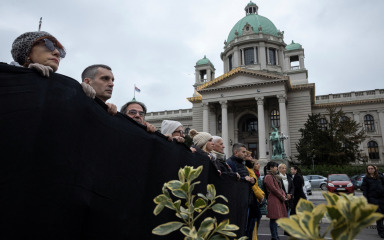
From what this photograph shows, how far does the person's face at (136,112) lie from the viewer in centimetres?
347

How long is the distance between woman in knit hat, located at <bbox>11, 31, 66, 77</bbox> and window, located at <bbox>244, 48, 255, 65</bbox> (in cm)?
4501

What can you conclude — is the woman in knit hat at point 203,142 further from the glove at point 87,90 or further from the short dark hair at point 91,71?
the glove at point 87,90

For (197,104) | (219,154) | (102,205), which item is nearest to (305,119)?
(197,104)

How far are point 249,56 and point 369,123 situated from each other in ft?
68.4

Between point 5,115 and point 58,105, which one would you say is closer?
point 5,115

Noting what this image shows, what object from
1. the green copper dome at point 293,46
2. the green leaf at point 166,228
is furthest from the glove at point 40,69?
the green copper dome at point 293,46

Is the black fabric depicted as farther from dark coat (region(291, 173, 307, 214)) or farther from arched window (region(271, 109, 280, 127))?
arched window (region(271, 109, 280, 127))

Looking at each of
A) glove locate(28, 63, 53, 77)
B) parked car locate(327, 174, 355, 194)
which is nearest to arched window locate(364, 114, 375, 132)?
parked car locate(327, 174, 355, 194)

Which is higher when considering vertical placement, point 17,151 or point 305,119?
point 305,119

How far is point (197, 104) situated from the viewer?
42.9 m

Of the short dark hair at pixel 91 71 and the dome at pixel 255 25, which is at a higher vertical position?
the dome at pixel 255 25

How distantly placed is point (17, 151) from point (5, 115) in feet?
0.69

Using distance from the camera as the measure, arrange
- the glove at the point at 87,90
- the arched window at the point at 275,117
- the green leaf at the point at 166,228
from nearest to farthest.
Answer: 1. the green leaf at the point at 166,228
2. the glove at the point at 87,90
3. the arched window at the point at 275,117

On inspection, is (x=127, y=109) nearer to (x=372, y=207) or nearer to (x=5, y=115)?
(x=5, y=115)
